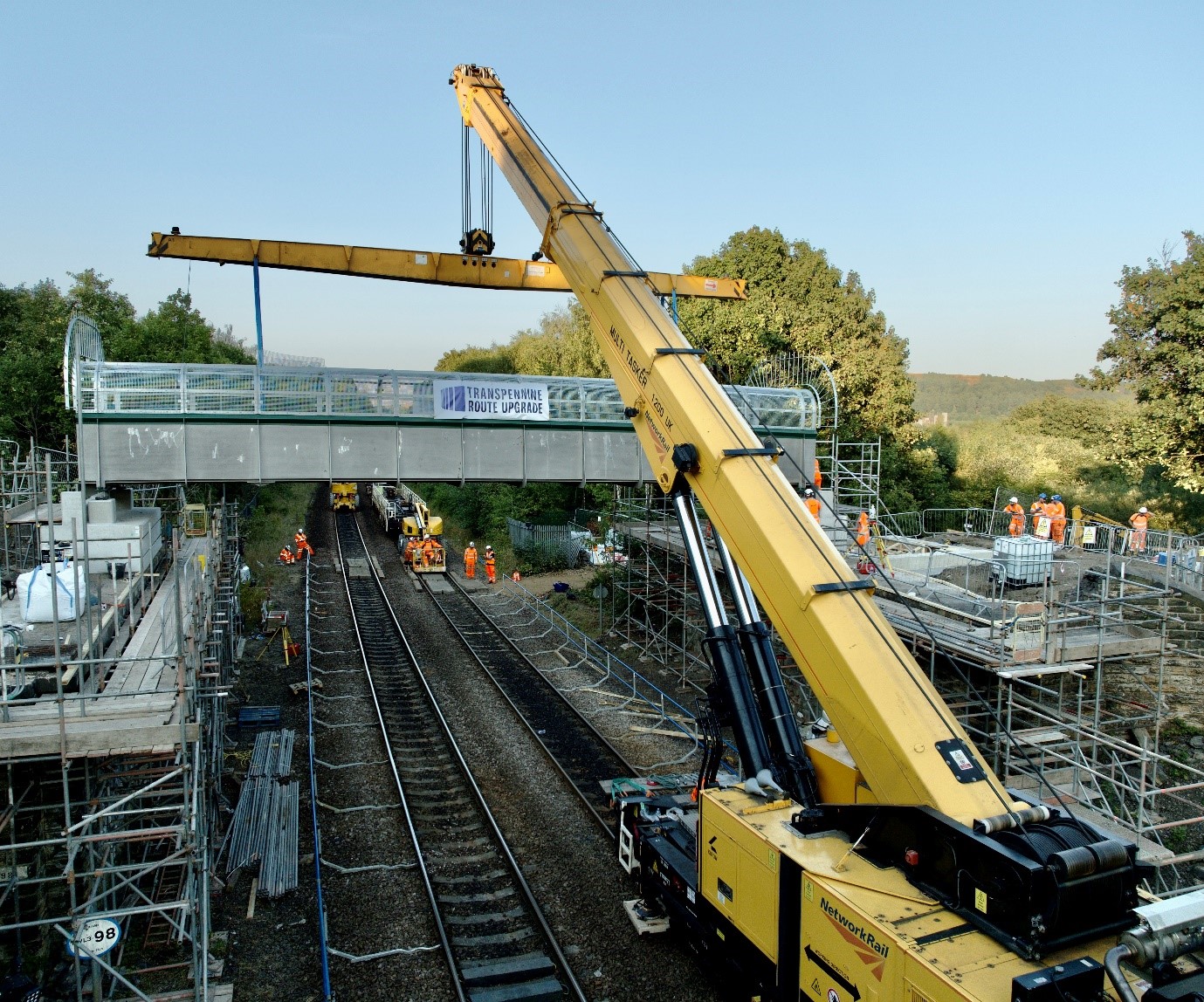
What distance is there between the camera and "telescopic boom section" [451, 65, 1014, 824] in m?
6.58

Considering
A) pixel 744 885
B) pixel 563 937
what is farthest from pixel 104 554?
pixel 744 885

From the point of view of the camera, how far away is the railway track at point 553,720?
47.8ft

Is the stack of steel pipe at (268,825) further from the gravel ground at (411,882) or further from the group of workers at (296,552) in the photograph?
the group of workers at (296,552)

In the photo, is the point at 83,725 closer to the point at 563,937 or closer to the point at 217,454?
the point at 563,937

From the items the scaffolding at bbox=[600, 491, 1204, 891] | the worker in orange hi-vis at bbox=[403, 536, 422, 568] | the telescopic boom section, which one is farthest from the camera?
the worker in orange hi-vis at bbox=[403, 536, 422, 568]

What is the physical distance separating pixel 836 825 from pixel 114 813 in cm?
672

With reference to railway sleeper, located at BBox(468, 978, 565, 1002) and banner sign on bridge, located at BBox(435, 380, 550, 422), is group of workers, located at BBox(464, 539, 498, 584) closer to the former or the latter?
banner sign on bridge, located at BBox(435, 380, 550, 422)

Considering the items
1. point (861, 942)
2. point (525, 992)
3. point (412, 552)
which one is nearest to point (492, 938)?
point (525, 992)

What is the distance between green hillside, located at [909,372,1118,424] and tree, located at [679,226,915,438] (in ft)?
305

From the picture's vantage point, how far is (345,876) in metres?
11.8

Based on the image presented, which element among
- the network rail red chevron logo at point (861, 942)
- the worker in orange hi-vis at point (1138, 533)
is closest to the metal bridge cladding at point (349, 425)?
the worker in orange hi-vis at point (1138, 533)

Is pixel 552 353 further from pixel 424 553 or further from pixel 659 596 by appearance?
pixel 659 596

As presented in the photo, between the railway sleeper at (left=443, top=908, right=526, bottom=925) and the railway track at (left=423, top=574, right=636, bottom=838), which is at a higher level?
the railway track at (left=423, top=574, right=636, bottom=838)

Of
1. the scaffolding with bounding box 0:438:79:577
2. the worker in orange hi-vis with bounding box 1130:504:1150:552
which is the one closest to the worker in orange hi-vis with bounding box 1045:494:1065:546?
the worker in orange hi-vis with bounding box 1130:504:1150:552
